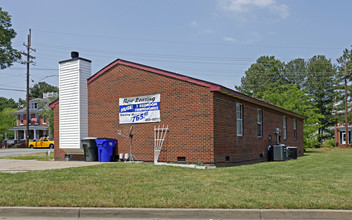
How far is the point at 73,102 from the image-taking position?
1869 centimetres

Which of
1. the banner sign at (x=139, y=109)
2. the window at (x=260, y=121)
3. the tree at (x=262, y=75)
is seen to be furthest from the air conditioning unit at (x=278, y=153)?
the tree at (x=262, y=75)

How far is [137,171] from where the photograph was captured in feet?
40.3

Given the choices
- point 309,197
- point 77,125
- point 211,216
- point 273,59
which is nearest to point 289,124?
point 77,125

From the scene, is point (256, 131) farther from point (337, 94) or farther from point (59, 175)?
point (337, 94)

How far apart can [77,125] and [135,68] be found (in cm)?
445

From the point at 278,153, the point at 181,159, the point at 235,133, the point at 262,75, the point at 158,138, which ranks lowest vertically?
the point at 278,153

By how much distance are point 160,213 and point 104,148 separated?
1071 centimetres

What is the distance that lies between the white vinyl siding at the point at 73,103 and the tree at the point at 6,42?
14027 mm

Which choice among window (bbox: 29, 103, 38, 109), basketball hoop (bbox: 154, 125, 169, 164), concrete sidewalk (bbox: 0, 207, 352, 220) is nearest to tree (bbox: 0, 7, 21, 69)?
basketball hoop (bbox: 154, 125, 169, 164)

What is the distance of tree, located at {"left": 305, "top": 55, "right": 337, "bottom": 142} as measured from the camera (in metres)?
57.5

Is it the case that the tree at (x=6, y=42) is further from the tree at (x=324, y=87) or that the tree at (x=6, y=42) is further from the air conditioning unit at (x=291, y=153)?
the tree at (x=324, y=87)

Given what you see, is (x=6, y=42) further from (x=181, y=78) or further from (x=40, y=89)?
(x=40, y=89)

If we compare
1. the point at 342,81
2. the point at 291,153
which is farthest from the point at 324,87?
the point at 291,153

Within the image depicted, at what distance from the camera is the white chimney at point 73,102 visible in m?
18.4
